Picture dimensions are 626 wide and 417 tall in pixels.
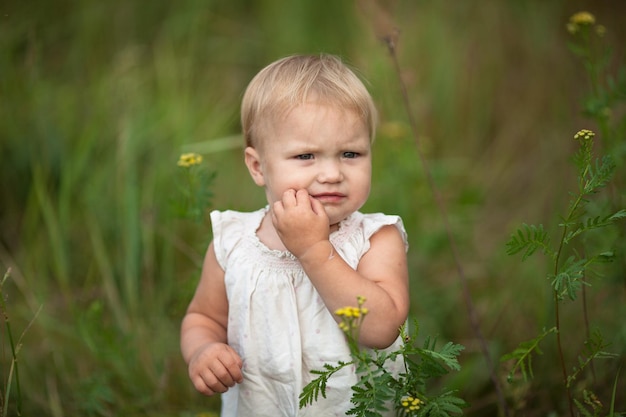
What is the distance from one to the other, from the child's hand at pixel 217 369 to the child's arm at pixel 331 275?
31 centimetres

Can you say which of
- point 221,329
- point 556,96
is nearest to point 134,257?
point 221,329

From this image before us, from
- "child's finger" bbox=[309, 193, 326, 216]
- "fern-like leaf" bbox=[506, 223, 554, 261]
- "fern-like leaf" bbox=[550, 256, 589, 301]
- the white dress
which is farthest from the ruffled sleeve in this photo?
"fern-like leaf" bbox=[550, 256, 589, 301]

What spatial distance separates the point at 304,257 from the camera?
5.78ft

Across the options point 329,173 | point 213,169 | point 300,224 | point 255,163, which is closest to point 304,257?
point 300,224

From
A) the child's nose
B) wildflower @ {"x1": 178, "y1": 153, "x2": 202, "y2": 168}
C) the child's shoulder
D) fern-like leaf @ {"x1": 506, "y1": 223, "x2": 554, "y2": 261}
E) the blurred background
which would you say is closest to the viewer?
fern-like leaf @ {"x1": 506, "y1": 223, "x2": 554, "y2": 261}

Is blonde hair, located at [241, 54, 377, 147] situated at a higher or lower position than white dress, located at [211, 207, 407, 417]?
higher

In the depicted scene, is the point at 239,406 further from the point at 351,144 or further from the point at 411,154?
the point at 411,154

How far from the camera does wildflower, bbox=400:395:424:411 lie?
1.66 m

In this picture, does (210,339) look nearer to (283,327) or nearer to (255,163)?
(283,327)

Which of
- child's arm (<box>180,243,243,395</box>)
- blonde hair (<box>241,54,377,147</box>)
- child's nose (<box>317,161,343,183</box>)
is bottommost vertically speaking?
child's arm (<box>180,243,243,395</box>)

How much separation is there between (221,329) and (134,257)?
3.48ft

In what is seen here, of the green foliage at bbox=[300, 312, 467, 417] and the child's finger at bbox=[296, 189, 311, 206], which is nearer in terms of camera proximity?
the green foliage at bbox=[300, 312, 467, 417]

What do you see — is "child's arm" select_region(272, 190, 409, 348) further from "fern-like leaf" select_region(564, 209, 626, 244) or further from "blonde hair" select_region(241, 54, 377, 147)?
"fern-like leaf" select_region(564, 209, 626, 244)

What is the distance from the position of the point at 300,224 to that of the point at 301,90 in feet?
1.18
